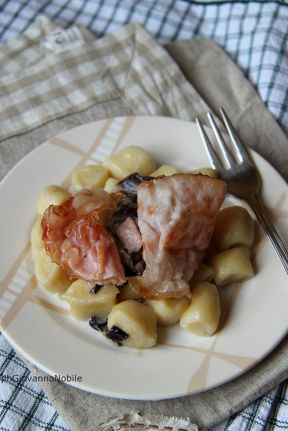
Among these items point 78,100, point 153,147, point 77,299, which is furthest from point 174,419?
point 78,100

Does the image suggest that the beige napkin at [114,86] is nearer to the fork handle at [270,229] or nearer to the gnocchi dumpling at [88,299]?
the fork handle at [270,229]

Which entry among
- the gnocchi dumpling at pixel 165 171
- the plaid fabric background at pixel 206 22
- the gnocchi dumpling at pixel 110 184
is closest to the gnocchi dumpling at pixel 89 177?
the gnocchi dumpling at pixel 110 184

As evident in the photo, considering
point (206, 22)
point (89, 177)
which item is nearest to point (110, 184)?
point (89, 177)

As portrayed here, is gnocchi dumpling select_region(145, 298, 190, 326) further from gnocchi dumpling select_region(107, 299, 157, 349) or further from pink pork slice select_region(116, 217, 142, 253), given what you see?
pink pork slice select_region(116, 217, 142, 253)

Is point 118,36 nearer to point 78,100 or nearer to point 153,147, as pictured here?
point 78,100

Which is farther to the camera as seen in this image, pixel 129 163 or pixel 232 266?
pixel 129 163

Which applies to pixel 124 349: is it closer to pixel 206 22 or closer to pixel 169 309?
pixel 169 309
